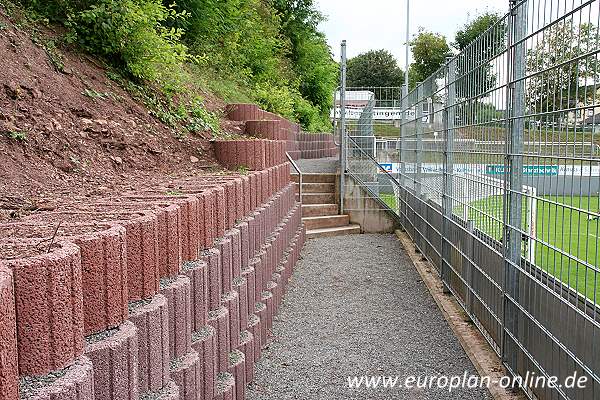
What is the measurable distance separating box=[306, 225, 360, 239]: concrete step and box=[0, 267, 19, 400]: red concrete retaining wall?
10303mm

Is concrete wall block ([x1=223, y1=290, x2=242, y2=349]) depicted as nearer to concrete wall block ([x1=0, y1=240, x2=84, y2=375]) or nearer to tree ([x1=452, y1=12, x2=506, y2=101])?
concrete wall block ([x1=0, y1=240, x2=84, y2=375])

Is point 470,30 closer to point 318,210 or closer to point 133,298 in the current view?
point 318,210

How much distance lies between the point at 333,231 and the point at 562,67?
30.0 ft

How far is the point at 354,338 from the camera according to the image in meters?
5.94

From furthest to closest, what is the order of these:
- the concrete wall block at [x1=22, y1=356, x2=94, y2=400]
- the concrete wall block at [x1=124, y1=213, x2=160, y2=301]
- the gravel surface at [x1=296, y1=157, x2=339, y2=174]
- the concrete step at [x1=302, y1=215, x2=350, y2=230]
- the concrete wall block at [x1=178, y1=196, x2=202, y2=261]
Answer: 1. the gravel surface at [x1=296, y1=157, x2=339, y2=174]
2. the concrete step at [x1=302, y1=215, x2=350, y2=230]
3. the concrete wall block at [x1=178, y1=196, x2=202, y2=261]
4. the concrete wall block at [x1=124, y1=213, x2=160, y2=301]
5. the concrete wall block at [x1=22, y1=356, x2=94, y2=400]

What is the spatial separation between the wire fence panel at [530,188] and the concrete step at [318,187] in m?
6.51

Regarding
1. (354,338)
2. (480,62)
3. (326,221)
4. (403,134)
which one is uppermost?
(480,62)

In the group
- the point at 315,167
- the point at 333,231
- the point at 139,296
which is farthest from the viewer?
the point at 315,167

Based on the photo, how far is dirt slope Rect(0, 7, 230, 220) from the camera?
15.3 feet

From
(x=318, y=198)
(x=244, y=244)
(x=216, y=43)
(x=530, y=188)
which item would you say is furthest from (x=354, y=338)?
(x=216, y=43)

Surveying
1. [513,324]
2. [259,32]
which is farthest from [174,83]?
[259,32]

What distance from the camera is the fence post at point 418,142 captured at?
8869 mm

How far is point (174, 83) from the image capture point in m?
8.50

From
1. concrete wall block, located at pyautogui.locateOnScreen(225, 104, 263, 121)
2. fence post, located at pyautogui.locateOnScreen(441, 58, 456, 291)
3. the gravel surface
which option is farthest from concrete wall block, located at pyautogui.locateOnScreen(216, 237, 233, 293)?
the gravel surface
